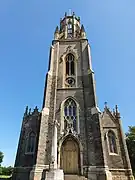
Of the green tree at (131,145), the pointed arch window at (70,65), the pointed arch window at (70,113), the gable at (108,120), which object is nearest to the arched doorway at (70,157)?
the pointed arch window at (70,113)

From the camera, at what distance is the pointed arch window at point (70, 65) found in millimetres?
23769

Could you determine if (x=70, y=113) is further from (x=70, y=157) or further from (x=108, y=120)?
(x=70, y=157)

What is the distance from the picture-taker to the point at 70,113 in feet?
64.2

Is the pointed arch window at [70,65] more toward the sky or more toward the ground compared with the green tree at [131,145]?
more toward the sky

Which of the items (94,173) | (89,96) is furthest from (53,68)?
(94,173)

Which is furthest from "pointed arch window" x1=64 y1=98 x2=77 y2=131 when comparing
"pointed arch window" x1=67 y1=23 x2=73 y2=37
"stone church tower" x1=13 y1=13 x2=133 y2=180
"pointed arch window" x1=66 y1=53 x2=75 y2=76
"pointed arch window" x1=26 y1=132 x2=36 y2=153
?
"pointed arch window" x1=67 y1=23 x2=73 y2=37

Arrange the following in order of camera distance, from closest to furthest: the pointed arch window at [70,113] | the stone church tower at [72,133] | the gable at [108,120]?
1. the stone church tower at [72,133]
2. the pointed arch window at [70,113]
3. the gable at [108,120]

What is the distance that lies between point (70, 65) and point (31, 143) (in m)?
13.1

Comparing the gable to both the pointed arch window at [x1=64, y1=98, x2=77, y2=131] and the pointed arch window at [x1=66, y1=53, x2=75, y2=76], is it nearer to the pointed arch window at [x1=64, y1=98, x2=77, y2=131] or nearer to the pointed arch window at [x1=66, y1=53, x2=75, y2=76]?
the pointed arch window at [x1=64, y1=98, x2=77, y2=131]

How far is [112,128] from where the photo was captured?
62.1 ft

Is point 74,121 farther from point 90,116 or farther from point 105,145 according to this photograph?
point 105,145

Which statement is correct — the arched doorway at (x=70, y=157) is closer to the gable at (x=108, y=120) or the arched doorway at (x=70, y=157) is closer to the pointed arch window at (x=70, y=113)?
the pointed arch window at (x=70, y=113)

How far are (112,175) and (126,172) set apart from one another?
1627mm

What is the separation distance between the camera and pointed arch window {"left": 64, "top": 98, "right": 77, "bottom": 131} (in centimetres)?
1848
